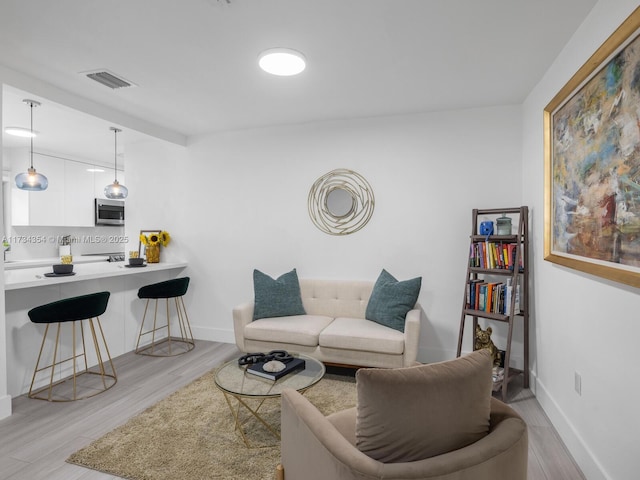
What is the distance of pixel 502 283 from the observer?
128 inches

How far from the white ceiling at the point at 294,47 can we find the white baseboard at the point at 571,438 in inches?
93.2

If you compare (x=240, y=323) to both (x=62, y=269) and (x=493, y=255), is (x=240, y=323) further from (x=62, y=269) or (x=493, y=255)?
(x=493, y=255)

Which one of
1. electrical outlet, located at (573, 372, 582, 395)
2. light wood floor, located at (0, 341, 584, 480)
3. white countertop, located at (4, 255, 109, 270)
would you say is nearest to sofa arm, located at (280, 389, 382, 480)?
light wood floor, located at (0, 341, 584, 480)

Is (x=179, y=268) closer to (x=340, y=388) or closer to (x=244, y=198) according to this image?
(x=244, y=198)

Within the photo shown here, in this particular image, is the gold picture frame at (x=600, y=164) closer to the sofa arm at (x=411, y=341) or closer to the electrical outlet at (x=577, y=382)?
the electrical outlet at (x=577, y=382)

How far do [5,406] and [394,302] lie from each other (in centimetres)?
305

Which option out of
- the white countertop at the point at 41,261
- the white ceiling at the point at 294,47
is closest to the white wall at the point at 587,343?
the white ceiling at the point at 294,47

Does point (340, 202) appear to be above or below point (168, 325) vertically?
above

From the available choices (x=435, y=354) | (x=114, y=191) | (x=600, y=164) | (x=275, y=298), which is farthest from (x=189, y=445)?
(x=114, y=191)

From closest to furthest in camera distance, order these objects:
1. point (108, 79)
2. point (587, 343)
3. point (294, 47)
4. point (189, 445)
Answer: point (587, 343)
point (189, 445)
point (294, 47)
point (108, 79)

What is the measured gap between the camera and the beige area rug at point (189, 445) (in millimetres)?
2072

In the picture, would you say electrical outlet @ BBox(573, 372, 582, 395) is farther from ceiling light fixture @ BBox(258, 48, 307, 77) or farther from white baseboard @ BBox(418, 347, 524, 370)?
ceiling light fixture @ BBox(258, 48, 307, 77)

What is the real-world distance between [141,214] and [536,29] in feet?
15.1

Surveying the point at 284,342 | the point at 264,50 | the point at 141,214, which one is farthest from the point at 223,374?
the point at 141,214
